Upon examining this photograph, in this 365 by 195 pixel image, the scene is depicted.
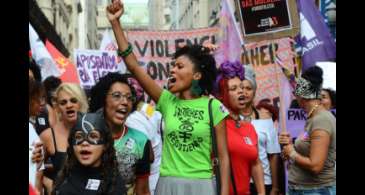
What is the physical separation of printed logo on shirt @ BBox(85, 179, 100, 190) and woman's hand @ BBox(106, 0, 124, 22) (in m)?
1.26

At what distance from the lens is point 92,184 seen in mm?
4332

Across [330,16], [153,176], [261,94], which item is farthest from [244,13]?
[330,16]

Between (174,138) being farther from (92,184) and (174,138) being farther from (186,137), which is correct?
(92,184)

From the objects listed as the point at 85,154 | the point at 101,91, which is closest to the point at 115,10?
the point at 101,91

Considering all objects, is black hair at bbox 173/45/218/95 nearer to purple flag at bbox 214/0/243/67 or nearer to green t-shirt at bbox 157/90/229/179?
green t-shirt at bbox 157/90/229/179

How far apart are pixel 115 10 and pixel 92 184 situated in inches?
54.0

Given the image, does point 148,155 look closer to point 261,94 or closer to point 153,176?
point 153,176

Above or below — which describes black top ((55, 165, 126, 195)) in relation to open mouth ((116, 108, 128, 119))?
below

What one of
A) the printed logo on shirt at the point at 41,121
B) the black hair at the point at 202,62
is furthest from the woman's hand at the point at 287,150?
the printed logo on shirt at the point at 41,121

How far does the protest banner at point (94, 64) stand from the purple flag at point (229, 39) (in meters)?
1.83

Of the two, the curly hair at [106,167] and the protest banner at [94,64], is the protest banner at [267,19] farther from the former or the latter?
the curly hair at [106,167]

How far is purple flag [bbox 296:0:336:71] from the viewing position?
826 cm

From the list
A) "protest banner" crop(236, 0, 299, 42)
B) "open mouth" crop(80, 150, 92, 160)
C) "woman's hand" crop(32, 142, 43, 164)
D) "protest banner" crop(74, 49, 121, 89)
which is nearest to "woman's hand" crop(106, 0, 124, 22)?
"open mouth" crop(80, 150, 92, 160)

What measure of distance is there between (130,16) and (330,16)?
113m
